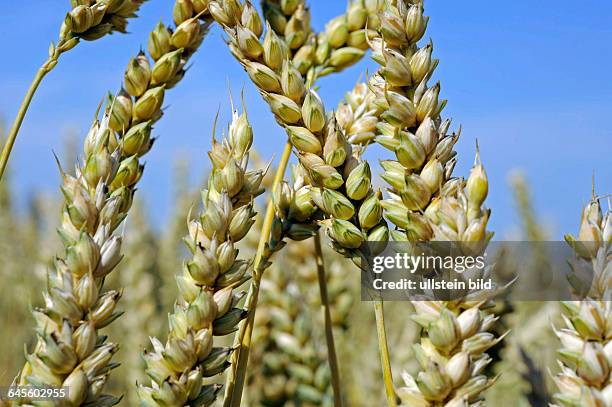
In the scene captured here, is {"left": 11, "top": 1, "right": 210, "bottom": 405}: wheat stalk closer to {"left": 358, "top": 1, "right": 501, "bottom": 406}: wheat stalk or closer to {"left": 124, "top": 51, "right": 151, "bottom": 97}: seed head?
{"left": 124, "top": 51, "right": 151, "bottom": 97}: seed head

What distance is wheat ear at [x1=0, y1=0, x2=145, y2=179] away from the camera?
83 centimetres

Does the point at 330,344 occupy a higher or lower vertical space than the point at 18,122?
lower

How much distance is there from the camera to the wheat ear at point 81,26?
831 millimetres

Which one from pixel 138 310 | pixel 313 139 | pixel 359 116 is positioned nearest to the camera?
pixel 313 139

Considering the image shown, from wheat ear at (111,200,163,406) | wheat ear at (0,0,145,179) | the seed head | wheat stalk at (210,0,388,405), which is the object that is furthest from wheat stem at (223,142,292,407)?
wheat ear at (111,200,163,406)

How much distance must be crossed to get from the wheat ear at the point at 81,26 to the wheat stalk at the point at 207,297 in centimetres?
26

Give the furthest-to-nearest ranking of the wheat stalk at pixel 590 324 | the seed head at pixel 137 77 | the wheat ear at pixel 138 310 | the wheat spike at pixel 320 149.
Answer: the wheat ear at pixel 138 310, the seed head at pixel 137 77, the wheat spike at pixel 320 149, the wheat stalk at pixel 590 324

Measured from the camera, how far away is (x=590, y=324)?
2.10 ft

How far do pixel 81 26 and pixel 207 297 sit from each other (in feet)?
1.36

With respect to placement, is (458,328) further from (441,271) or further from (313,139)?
(313,139)

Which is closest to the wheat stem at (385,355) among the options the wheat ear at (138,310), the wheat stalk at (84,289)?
the wheat stalk at (84,289)

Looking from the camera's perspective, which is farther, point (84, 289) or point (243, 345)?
point (243, 345)

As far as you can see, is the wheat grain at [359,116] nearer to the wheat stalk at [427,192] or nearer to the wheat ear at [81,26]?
the wheat stalk at [427,192]

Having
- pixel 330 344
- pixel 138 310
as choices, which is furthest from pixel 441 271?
pixel 138 310
